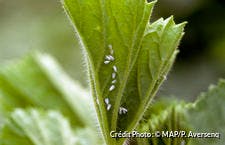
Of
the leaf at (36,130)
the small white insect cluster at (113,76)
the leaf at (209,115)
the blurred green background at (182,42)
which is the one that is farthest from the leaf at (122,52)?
the blurred green background at (182,42)

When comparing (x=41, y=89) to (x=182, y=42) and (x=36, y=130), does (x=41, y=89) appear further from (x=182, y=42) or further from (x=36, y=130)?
(x=182, y=42)

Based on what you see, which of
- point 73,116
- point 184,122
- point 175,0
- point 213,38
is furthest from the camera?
point 175,0

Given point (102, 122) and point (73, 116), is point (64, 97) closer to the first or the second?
point (73, 116)

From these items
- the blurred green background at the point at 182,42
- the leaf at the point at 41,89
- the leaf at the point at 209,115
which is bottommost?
the leaf at the point at 209,115

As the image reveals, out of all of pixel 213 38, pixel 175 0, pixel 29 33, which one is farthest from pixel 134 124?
pixel 29 33

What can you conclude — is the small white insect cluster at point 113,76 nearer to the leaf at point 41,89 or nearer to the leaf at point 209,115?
the leaf at point 209,115

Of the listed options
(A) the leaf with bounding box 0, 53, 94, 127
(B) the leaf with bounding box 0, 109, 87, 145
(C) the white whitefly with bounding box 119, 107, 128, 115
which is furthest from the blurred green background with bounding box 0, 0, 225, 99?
(C) the white whitefly with bounding box 119, 107, 128, 115

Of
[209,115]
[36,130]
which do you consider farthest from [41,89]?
[209,115]

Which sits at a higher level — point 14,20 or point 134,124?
point 14,20
